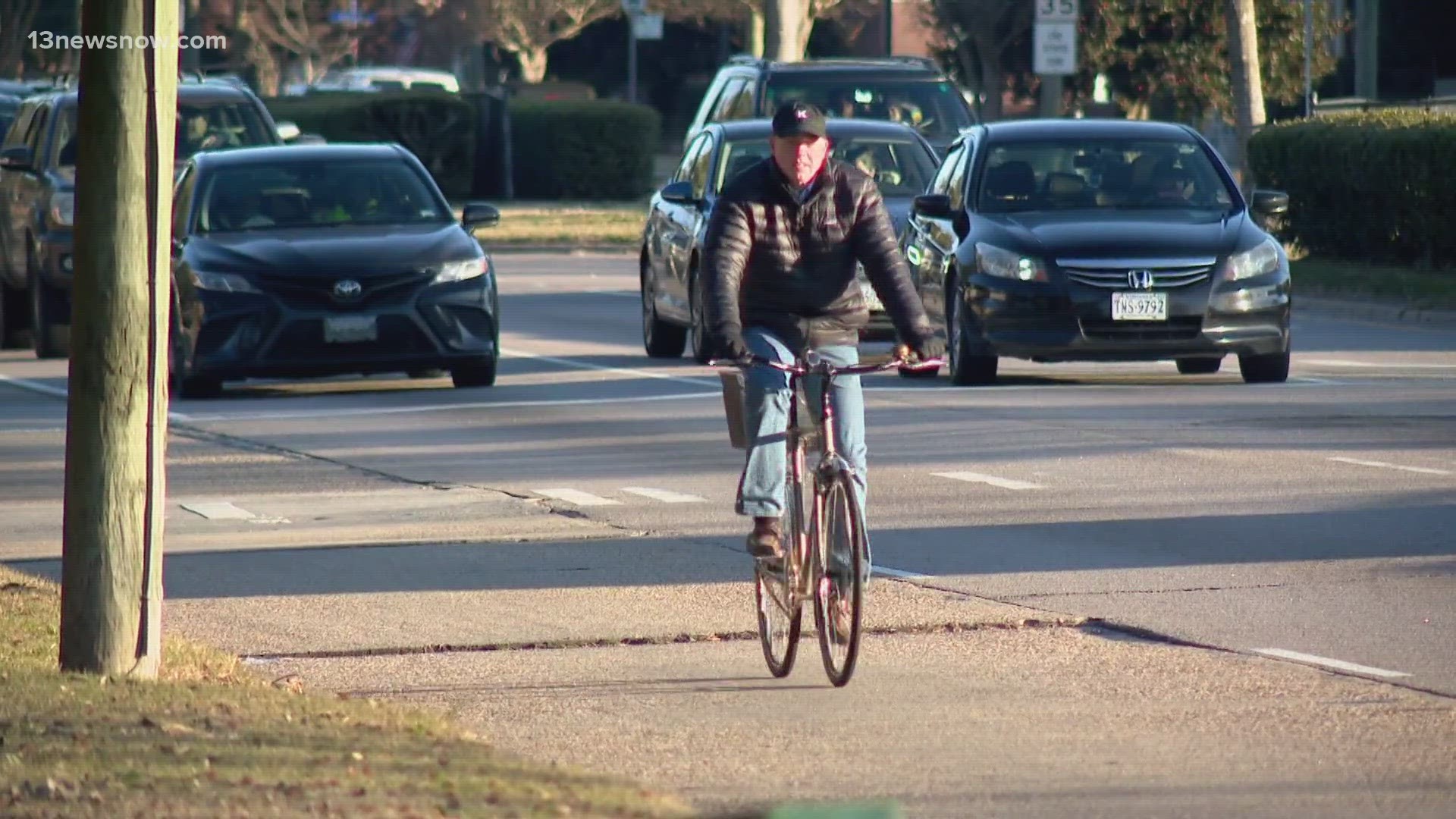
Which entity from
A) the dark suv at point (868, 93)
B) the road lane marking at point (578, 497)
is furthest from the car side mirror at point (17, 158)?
the road lane marking at point (578, 497)

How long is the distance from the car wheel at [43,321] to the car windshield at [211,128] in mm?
1100

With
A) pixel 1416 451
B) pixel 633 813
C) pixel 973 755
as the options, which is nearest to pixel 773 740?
pixel 973 755

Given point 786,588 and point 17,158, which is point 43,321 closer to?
point 17,158

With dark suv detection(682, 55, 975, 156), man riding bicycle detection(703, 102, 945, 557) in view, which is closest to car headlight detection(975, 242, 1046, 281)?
dark suv detection(682, 55, 975, 156)

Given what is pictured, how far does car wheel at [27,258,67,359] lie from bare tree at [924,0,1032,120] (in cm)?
2816

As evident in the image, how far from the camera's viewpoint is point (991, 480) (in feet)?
42.4

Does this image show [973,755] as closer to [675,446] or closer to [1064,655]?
[1064,655]

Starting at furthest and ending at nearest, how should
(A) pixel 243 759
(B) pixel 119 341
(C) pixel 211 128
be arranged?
1. (C) pixel 211 128
2. (B) pixel 119 341
3. (A) pixel 243 759

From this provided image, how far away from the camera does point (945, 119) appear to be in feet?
81.6

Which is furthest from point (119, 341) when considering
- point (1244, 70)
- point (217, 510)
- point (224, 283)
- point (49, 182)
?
point (1244, 70)

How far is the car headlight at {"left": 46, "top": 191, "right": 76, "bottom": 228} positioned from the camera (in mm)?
21047

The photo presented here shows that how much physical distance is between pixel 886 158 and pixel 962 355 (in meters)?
3.66

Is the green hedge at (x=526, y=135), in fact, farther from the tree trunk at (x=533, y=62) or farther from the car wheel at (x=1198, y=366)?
the car wheel at (x=1198, y=366)

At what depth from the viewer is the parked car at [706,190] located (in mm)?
19500
